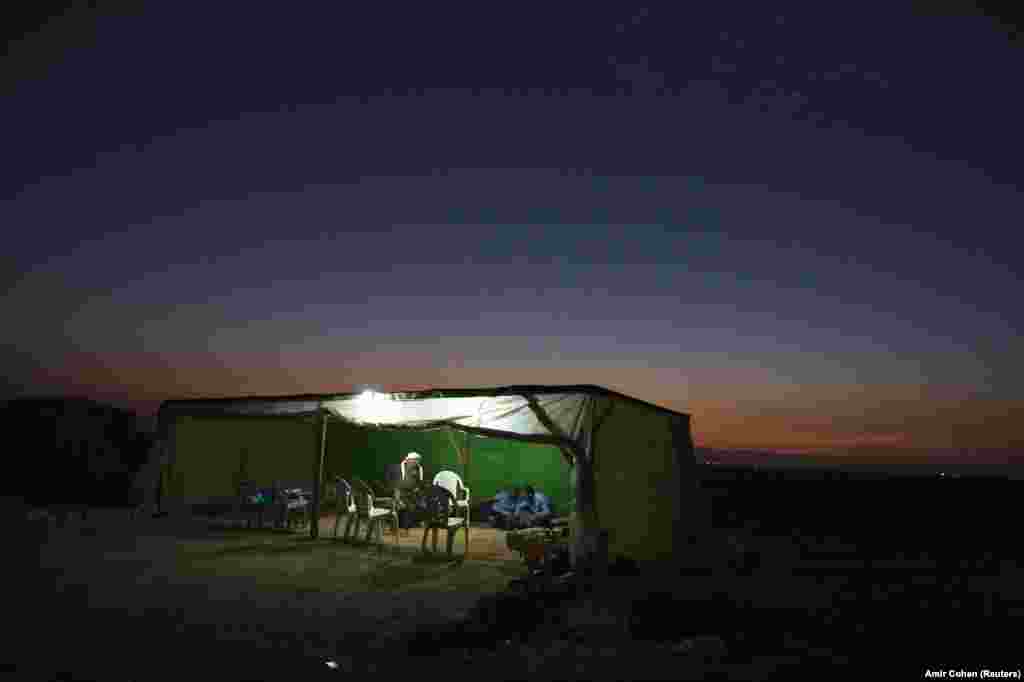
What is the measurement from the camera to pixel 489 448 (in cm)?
1532

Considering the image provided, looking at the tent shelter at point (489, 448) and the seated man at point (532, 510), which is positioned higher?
the tent shelter at point (489, 448)

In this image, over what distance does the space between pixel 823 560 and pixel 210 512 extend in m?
12.8

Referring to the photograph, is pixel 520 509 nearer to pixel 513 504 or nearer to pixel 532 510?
pixel 532 510

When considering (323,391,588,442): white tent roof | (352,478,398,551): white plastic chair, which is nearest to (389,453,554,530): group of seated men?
(352,478,398,551): white plastic chair

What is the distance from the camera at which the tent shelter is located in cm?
900

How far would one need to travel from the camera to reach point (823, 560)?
1279cm

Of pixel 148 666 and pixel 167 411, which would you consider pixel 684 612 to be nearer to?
pixel 148 666

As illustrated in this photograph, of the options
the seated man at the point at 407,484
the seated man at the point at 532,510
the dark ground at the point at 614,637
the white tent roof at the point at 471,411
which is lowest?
the dark ground at the point at 614,637

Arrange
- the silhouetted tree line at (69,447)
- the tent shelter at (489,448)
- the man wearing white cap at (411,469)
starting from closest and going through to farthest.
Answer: the tent shelter at (489,448) → the man wearing white cap at (411,469) → the silhouetted tree line at (69,447)

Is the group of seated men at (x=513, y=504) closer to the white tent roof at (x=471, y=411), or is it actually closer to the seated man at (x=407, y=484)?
the seated man at (x=407, y=484)

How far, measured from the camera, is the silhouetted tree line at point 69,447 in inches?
774

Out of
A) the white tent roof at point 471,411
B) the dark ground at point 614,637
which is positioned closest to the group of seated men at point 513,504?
the white tent roof at point 471,411

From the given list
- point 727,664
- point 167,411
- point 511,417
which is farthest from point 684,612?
point 167,411

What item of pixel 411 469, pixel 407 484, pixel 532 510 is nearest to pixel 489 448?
pixel 411 469
